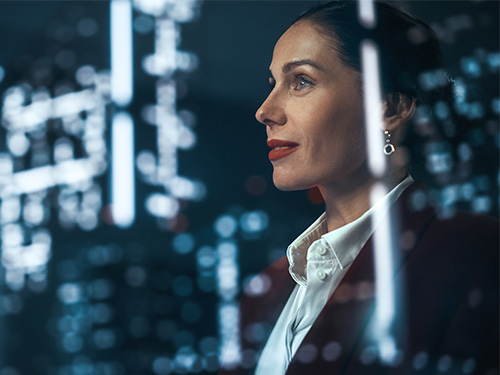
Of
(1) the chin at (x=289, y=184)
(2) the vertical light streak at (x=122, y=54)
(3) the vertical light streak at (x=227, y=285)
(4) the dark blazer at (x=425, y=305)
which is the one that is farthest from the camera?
(2) the vertical light streak at (x=122, y=54)

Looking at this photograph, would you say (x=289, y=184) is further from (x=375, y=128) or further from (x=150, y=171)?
(x=150, y=171)

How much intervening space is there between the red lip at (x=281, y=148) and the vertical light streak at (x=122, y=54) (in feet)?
1.74

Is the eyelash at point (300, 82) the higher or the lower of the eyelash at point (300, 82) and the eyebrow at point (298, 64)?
the lower

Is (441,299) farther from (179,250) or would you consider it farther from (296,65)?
(179,250)

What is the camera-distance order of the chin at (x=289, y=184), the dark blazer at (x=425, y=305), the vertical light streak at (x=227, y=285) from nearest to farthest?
the dark blazer at (x=425, y=305), the chin at (x=289, y=184), the vertical light streak at (x=227, y=285)

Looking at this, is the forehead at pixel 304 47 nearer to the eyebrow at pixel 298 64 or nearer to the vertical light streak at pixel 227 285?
the eyebrow at pixel 298 64

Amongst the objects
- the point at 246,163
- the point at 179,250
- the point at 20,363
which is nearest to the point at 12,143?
the point at 20,363

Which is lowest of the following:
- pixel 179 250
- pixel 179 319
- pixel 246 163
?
pixel 179 319

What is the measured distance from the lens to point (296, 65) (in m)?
0.50

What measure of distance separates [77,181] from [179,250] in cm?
42

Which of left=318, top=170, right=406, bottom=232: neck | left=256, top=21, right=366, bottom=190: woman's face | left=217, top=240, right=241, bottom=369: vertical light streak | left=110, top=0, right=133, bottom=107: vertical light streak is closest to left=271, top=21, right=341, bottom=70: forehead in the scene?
left=256, top=21, right=366, bottom=190: woman's face

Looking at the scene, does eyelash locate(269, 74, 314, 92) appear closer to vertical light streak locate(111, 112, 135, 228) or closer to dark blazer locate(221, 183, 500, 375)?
dark blazer locate(221, 183, 500, 375)

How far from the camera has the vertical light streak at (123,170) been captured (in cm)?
94

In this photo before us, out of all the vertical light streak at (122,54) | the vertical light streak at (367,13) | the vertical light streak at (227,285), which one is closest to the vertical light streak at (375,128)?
the vertical light streak at (367,13)
